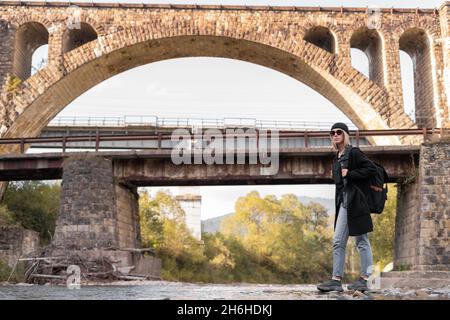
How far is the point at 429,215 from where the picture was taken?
1616 centimetres

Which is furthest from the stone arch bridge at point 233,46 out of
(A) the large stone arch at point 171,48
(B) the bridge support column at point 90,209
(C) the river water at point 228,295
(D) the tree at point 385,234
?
A: (C) the river water at point 228,295

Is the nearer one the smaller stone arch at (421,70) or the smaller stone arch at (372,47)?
the smaller stone arch at (421,70)

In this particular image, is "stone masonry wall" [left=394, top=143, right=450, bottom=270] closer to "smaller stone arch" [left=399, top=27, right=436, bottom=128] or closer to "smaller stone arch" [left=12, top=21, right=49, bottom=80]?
"smaller stone arch" [left=399, top=27, right=436, bottom=128]

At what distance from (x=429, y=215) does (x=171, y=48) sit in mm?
14487

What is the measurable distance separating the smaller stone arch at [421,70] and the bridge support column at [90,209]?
48.3ft

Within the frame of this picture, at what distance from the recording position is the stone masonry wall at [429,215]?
51.7 ft

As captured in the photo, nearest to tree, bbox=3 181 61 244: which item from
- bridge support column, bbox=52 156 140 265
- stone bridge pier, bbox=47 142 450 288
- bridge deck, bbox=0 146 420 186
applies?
bridge deck, bbox=0 146 420 186

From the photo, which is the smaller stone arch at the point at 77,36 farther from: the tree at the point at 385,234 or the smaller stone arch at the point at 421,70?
the tree at the point at 385,234

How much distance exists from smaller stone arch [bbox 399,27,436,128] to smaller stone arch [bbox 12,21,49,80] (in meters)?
16.8

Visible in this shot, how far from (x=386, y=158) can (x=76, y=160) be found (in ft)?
31.8

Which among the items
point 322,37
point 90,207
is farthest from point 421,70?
point 90,207

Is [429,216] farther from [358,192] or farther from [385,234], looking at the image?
[385,234]

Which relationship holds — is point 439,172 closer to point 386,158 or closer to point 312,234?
point 386,158

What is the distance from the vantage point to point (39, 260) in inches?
607
